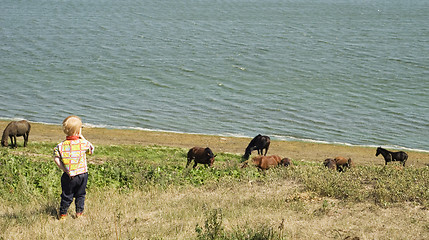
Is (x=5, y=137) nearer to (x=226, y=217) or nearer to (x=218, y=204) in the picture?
(x=218, y=204)

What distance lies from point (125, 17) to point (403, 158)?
58023mm

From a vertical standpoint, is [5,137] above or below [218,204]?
below

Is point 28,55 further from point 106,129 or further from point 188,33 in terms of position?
point 106,129

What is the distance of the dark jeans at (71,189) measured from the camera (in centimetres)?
909

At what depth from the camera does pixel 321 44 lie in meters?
60.0

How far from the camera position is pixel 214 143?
1161 inches

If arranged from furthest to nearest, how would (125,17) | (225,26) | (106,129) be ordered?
(125,17)
(225,26)
(106,129)

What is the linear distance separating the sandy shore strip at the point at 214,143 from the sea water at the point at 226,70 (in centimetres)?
179

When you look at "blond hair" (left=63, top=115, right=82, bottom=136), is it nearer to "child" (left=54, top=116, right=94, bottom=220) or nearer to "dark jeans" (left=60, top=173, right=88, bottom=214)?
"child" (left=54, top=116, right=94, bottom=220)

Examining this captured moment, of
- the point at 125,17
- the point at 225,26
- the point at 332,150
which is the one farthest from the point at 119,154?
the point at 125,17

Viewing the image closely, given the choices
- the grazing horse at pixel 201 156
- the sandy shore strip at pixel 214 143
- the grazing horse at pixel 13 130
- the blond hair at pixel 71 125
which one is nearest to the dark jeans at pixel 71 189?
the blond hair at pixel 71 125

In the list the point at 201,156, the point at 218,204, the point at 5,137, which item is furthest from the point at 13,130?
the point at 218,204

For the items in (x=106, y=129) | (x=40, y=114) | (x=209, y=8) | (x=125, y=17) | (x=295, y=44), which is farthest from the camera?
(x=209, y=8)

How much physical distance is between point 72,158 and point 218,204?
3125 mm
